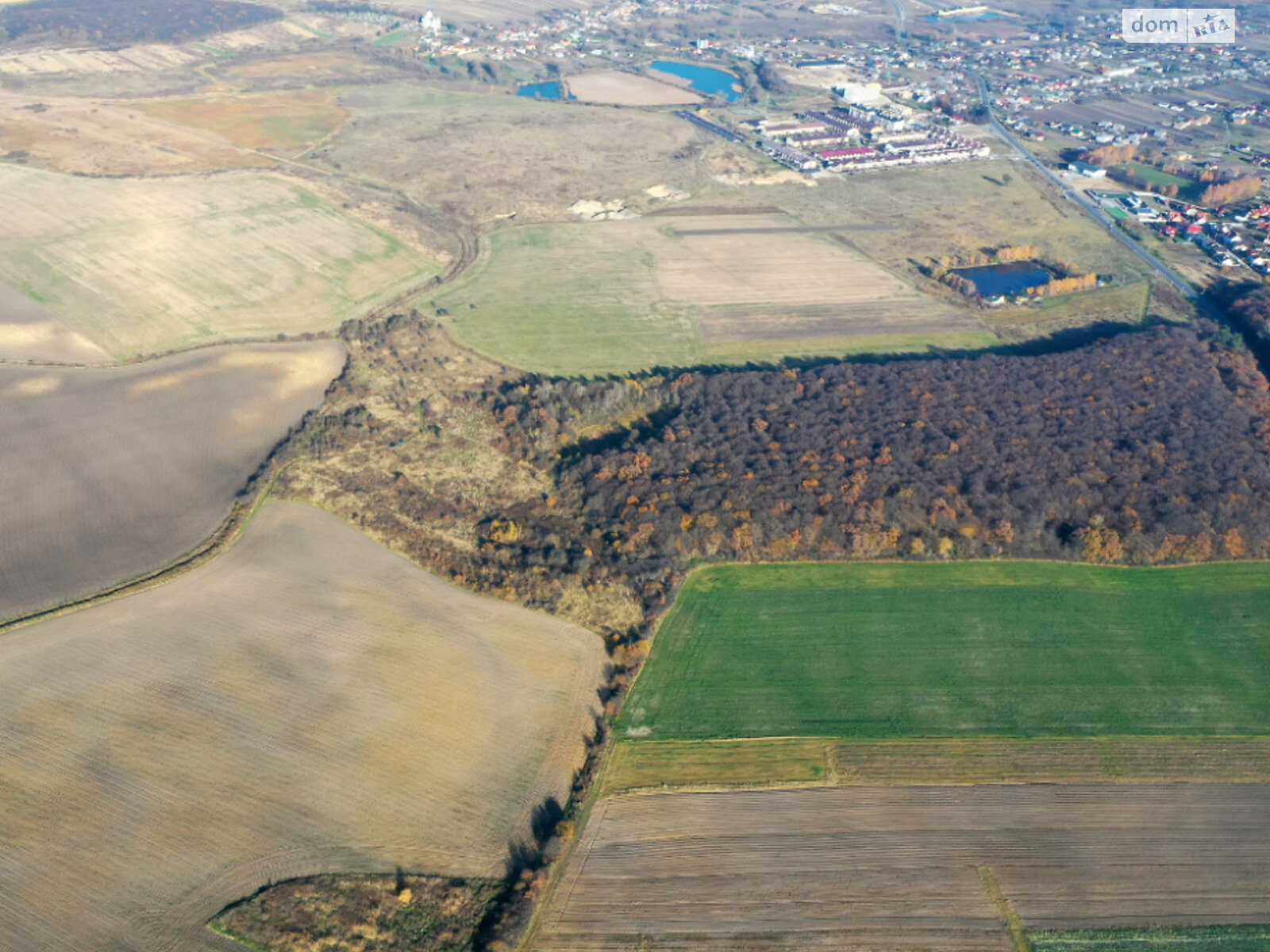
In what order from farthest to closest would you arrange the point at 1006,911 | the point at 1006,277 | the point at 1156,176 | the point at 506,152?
1. the point at 506,152
2. the point at 1156,176
3. the point at 1006,277
4. the point at 1006,911

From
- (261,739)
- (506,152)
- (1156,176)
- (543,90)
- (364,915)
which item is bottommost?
(364,915)

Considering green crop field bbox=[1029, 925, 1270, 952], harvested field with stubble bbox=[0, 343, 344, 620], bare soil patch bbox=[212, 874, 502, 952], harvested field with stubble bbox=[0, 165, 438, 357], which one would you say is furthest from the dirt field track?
harvested field with stubble bbox=[0, 165, 438, 357]

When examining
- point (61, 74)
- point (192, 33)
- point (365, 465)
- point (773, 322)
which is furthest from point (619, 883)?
point (192, 33)

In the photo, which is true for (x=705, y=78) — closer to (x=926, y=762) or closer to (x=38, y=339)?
(x=38, y=339)

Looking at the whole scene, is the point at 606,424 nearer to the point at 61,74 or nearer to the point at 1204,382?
the point at 1204,382

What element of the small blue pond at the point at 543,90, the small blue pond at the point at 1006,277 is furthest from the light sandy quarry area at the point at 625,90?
the small blue pond at the point at 1006,277

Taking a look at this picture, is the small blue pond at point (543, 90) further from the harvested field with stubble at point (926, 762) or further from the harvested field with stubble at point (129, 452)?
the harvested field with stubble at point (926, 762)

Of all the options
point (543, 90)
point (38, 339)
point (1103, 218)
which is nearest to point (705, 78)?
point (543, 90)
